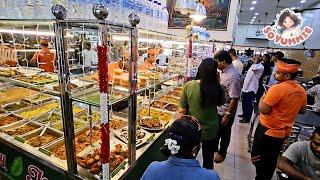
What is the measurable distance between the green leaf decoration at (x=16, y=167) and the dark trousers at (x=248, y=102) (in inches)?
215

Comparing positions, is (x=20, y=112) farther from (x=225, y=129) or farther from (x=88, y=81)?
(x=225, y=129)

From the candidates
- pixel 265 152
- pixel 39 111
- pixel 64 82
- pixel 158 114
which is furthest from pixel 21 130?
pixel 265 152

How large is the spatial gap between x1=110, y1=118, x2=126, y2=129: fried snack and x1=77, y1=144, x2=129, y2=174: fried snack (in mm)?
565

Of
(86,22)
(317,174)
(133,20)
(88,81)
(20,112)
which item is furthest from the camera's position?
(20,112)

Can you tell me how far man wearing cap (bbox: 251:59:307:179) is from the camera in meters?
2.51

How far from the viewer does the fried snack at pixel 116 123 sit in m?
2.76

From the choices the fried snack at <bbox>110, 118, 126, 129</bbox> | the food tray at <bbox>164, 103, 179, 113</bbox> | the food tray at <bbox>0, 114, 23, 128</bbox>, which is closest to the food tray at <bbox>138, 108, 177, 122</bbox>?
the food tray at <bbox>164, 103, 179, 113</bbox>

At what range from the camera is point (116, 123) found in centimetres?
286

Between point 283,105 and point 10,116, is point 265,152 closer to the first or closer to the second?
point 283,105

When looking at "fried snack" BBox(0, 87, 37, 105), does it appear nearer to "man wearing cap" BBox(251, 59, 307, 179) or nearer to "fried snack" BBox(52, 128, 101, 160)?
"fried snack" BBox(52, 128, 101, 160)

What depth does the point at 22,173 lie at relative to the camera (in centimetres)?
226

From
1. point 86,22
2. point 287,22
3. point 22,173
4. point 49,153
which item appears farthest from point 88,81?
point 287,22

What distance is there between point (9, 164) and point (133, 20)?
2.19m

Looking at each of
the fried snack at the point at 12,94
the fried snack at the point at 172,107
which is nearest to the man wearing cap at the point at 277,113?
the fried snack at the point at 172,107
